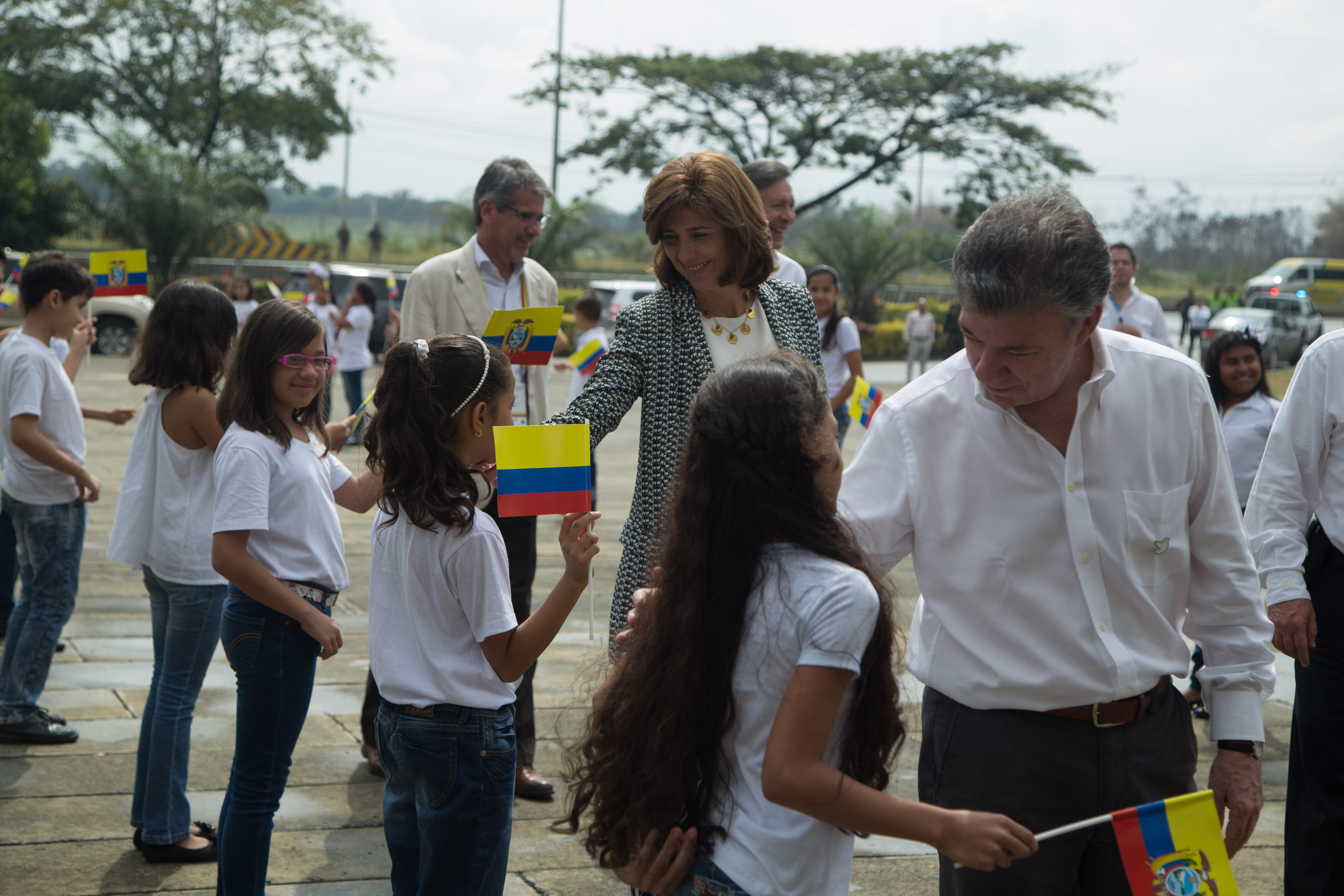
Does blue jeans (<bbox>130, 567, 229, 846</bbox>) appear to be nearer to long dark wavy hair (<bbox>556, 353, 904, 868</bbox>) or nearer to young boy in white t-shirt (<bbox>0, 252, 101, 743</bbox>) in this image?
young boy in white t-shirt (<bbox>0, 252, 101, 743</bbox>)

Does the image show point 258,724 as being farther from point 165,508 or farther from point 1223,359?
point 1223,359

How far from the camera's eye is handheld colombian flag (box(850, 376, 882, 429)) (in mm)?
5863

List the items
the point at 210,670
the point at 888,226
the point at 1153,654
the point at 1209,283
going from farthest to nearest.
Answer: the point at 1209,283
the point at 888,226
the point at 210,670
the point at 1153,654

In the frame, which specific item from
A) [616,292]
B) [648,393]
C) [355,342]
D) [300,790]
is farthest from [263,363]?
[616,292]

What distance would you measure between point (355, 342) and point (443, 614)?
12.4m

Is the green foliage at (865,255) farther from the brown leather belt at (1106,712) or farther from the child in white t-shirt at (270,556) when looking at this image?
the brown leather belt at (1106,712)

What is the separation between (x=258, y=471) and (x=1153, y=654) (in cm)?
201

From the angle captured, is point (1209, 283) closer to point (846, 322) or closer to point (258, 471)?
point (846, 322)

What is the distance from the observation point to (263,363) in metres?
3.04

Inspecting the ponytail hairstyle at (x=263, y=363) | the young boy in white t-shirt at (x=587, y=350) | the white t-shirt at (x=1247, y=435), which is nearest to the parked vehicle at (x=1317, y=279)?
the young boy in white t-shirt at (x=587, y=350)

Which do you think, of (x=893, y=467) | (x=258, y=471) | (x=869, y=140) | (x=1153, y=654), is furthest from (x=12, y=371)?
(x=869, y=140)

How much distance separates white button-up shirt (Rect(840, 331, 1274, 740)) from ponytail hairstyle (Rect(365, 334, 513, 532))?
787 millimetres

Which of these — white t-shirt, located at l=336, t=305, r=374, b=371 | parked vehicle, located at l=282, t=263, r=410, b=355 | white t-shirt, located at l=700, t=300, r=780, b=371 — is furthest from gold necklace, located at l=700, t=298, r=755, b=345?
parked vehicle, located at l=282, t=263, r=410, b=355

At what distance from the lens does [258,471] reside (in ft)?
9.50
